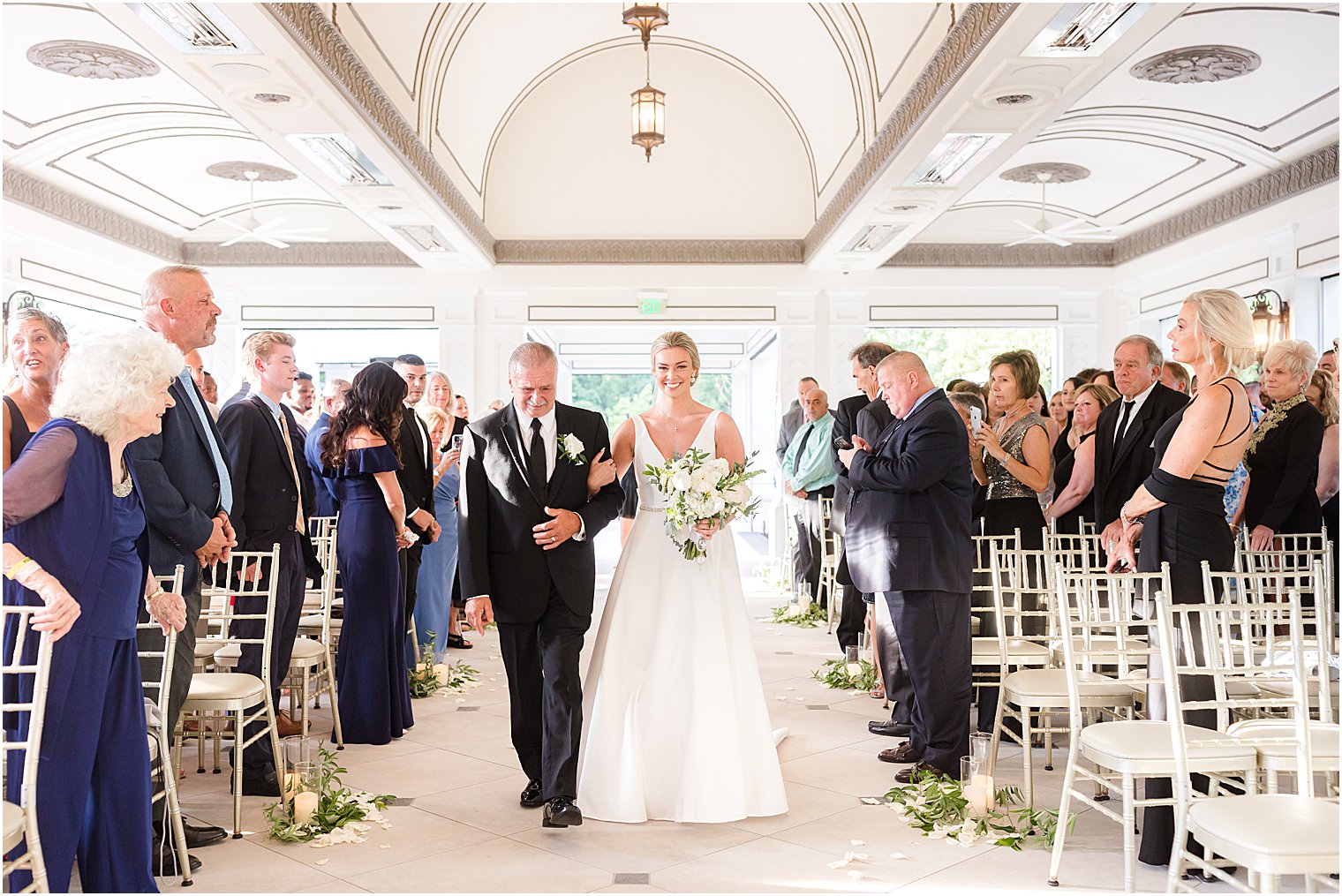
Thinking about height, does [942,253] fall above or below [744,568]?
above

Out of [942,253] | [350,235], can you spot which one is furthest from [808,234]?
[350,235]

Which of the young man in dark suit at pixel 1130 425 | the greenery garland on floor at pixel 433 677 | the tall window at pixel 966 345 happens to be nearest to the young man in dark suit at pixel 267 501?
the greenery garland on floor at pixel 433 677

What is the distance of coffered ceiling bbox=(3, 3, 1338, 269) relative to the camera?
7293 mm

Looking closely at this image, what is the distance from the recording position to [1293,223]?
10812 mm

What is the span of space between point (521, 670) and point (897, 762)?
1.92 m

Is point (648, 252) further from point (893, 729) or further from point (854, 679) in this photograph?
point (893, 729)

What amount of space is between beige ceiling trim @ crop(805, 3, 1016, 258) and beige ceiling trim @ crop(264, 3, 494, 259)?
394cm

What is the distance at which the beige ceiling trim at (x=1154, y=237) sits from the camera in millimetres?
10617

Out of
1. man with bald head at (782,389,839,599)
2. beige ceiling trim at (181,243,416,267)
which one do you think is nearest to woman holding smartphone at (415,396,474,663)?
man with bald head at (782,389,839,599)

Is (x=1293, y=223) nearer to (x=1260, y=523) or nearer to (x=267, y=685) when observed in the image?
(x=1260, y=523)

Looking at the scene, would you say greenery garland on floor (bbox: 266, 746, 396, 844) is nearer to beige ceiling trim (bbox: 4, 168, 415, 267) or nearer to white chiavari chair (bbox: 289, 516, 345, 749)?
white chiavari chair (bbox: 289, 516, 345, 749)

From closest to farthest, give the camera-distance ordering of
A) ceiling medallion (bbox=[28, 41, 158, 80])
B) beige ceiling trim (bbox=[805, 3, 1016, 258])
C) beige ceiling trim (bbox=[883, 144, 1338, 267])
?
beige ceiling trim (bbox=[805, 3, 1016, 258])
ceiling medallion (bbox=[28, 41, 158, 80])
beige ceiling trim (bbox=[883, 144, 1338, 267])

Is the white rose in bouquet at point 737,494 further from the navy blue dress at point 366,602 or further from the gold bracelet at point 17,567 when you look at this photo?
the gold bracelet at point 17,567

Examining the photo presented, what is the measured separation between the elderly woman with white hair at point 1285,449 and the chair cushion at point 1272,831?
380 cm
